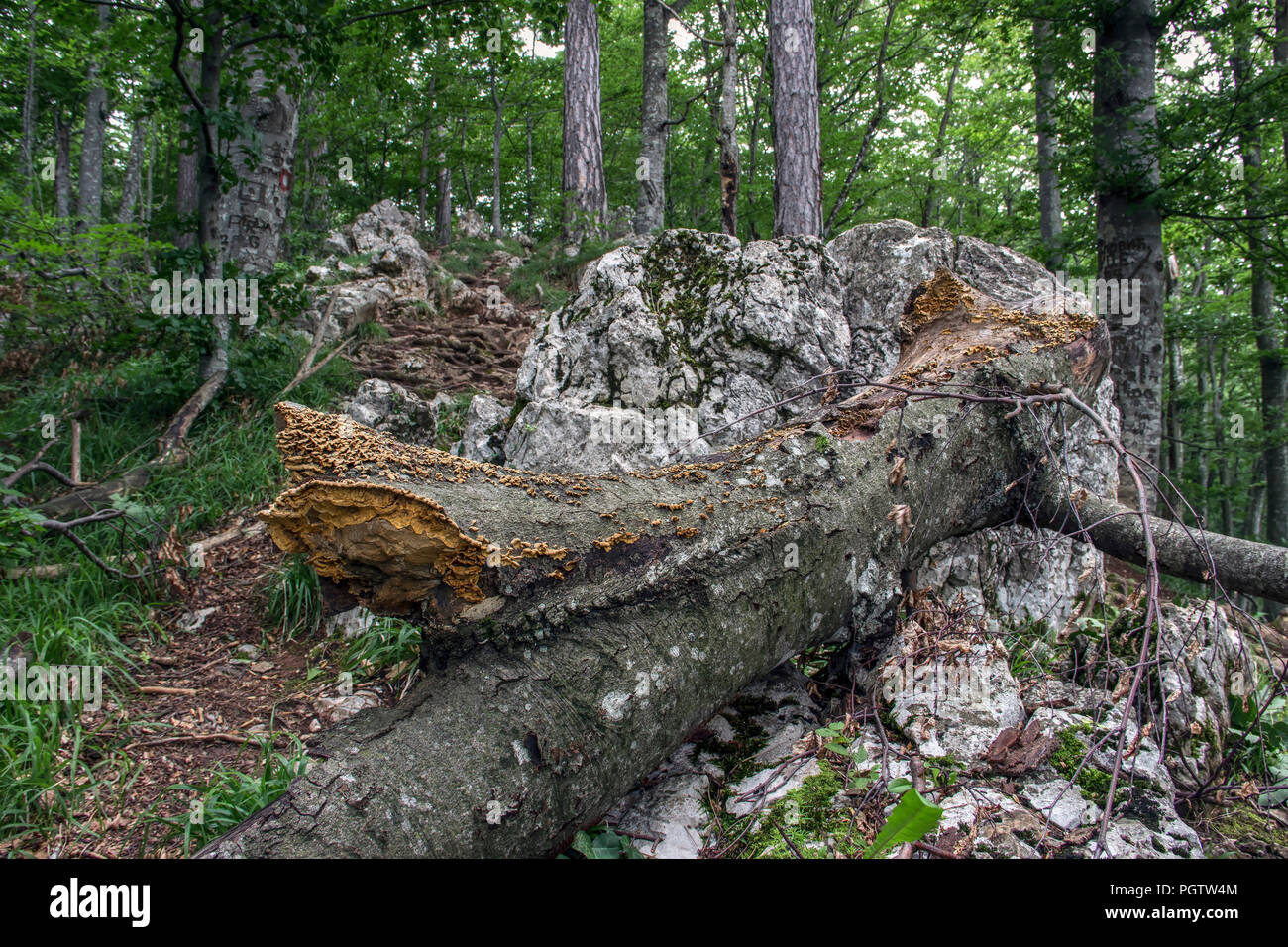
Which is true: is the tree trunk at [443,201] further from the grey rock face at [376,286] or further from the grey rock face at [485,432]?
the grey rock face at [485,432]

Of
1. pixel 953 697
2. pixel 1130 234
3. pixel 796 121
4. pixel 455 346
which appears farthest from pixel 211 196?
pixel 1130 234

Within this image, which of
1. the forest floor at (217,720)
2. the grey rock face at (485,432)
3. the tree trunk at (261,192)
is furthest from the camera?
the tree trunk at (261,192)

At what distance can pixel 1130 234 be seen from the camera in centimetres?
586

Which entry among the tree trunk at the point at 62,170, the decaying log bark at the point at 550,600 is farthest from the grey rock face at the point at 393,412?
the tree trunk at the point at 62,170

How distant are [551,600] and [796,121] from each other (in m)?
5.56

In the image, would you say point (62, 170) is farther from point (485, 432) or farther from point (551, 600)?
point (551, 600)

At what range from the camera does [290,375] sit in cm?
494

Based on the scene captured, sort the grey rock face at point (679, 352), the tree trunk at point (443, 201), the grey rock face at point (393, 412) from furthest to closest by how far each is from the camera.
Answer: the tree trunk at point (443, 201)
the grey rock face at point (393, 412)
the grey rock face at point (679, 352)

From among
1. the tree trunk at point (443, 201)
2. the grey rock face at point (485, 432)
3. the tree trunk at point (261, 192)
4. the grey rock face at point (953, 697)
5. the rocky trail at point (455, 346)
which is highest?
the tree trunk at point (443, 201)

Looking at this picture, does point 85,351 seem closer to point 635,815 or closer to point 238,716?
point 238,716

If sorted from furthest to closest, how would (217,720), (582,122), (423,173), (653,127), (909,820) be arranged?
(423,173)
(653,127)
(582,122)
(217,720)
(909,820)

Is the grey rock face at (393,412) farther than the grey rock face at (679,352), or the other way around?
the grey rock face at (393,412)

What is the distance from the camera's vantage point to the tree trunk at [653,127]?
9977 mm

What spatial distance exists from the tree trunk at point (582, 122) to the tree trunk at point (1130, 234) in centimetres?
611
